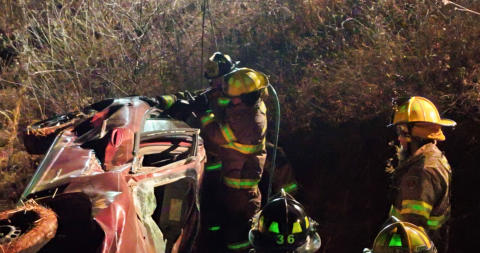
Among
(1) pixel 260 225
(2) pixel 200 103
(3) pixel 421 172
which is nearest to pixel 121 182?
(1) pixel 260 225

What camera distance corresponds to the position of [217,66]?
218 inches

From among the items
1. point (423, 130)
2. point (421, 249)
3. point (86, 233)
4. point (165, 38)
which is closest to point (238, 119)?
point (423, 130)

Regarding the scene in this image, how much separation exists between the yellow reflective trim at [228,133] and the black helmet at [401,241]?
2.94m

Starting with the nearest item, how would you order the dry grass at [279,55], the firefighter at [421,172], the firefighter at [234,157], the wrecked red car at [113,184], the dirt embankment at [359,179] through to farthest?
1. the wrecked red car at [113,184]
2. the firefighter at [421,172]
3. the firefighter at [234,157]
4. the dirt embankment at [359,179]
5. the dry grass at [279,55]

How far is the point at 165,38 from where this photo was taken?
821 centimetres

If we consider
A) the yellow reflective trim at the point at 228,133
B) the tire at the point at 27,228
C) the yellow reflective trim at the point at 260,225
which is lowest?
the yellow reflective trim at the point at 228,133

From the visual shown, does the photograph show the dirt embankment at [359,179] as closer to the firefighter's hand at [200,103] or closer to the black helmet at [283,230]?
the firefighter's hand at [200,103]

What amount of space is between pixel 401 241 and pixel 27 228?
1.92 m

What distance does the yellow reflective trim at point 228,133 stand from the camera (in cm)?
518

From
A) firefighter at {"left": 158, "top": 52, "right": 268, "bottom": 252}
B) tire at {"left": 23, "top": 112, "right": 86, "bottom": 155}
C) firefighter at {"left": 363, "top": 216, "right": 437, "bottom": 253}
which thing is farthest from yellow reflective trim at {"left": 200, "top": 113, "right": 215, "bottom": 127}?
firefighter at {"left": 363, "top": 216, "right": 437, "bottom": 253}

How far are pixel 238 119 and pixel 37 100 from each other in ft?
12.2

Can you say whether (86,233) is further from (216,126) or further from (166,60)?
(166,60)

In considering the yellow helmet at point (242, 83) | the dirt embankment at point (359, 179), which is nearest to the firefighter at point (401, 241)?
the yellow helmet at point (242, 83)

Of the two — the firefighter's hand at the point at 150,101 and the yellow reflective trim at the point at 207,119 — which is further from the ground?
the firefighter's hand at the point at 150,101
